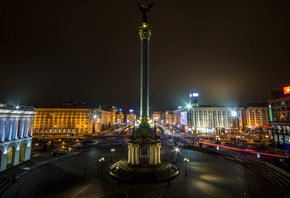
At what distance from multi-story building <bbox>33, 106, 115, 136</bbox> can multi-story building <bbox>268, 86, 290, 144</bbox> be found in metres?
96.6

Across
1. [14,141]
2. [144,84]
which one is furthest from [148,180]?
[14,141]

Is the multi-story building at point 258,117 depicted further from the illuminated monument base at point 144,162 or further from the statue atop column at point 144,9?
the statue atop column at point 144,9

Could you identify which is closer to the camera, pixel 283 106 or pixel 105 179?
pixel 105 179

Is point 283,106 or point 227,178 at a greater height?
point 283,106

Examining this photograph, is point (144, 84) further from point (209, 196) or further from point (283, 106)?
point (283, 106)

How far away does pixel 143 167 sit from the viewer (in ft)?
104

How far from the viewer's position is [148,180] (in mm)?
27406

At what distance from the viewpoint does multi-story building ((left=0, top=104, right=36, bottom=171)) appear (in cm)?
3162

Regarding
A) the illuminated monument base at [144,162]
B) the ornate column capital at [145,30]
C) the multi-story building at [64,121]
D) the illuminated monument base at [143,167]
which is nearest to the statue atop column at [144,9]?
the ornate column capital at [145,30]

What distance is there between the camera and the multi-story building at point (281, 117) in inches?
2449

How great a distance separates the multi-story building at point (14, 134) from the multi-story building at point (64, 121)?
67.0 metres

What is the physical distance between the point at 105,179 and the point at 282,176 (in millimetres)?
30746

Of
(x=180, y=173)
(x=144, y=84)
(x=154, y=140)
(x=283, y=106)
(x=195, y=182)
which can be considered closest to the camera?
(x=195, y=182)

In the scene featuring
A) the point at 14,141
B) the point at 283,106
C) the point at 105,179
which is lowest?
the point at 105,179
